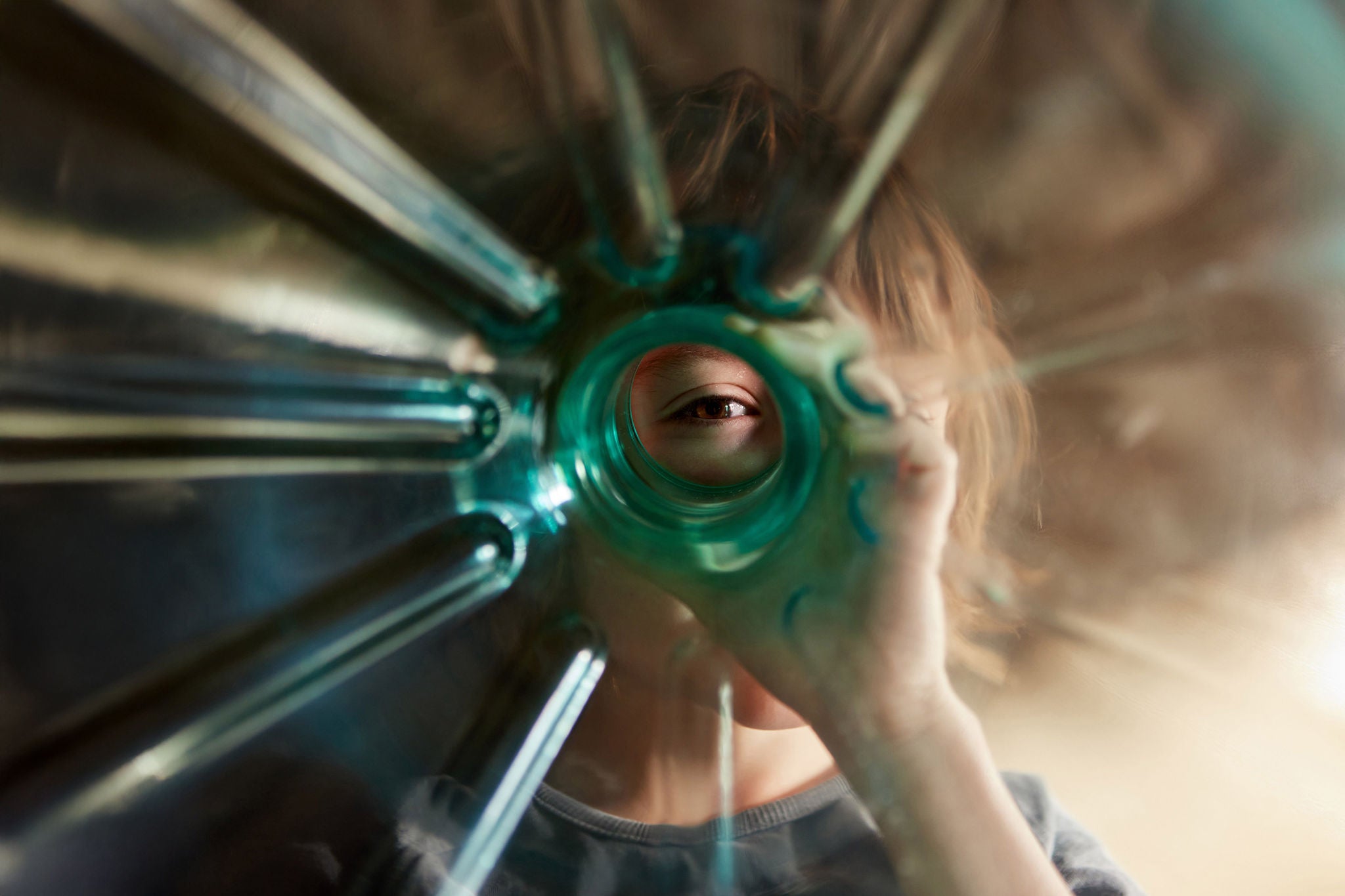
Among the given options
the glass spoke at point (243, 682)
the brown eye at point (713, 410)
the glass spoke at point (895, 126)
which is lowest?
the glass spoke at point (243, 682)

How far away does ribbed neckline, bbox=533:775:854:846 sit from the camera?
0.35 m

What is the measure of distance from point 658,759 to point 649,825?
0.03 meters

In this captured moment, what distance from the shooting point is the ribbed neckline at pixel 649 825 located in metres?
0.35

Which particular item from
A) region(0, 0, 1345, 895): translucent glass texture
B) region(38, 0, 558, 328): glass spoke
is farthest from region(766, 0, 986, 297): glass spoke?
region(38, 0, 558, 328): glass spoke

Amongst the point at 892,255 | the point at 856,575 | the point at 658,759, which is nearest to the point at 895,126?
the point at 892,255

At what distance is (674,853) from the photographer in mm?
352

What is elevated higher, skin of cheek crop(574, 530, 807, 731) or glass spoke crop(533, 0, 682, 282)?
glass spoke crop(533, 0, 682, 282)

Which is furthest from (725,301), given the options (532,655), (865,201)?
(532,655)

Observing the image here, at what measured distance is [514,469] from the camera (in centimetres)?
38

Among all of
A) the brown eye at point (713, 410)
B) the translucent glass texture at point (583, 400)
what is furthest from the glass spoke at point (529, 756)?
the brown eye at point (713, 410)

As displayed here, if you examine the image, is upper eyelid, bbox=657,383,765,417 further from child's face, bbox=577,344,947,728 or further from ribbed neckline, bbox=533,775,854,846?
ribbed neckline, bbox=533,775,854,846

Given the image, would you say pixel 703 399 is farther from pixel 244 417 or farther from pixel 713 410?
pixel 244 417

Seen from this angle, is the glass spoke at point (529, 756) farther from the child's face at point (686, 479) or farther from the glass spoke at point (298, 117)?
the glass spoke at point (298, 117)

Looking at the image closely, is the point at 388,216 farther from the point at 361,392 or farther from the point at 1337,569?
the point at 1337,569
